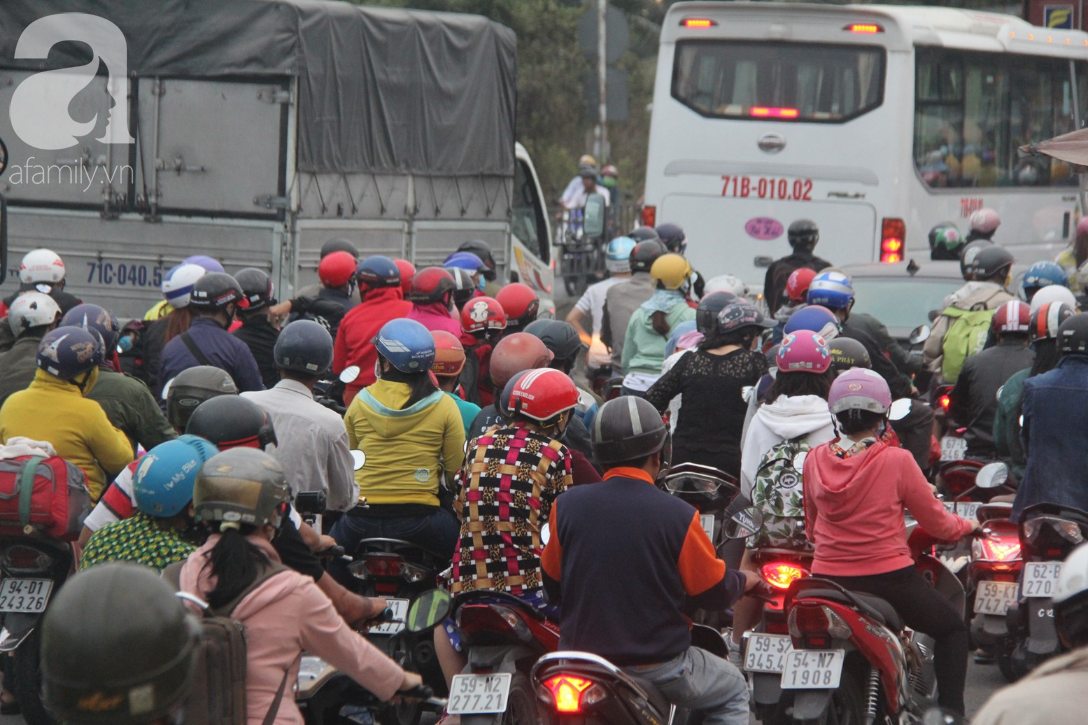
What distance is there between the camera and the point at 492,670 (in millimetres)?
5086

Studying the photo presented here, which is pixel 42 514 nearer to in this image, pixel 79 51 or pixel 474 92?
pixel 79 51

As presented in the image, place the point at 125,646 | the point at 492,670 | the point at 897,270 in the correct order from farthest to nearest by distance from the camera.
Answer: the point at 897,270 < the point at 492,670 < the point at 125,646

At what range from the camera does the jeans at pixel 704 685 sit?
4.70m

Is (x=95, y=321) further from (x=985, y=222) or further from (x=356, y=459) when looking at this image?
(x=985, y=222)

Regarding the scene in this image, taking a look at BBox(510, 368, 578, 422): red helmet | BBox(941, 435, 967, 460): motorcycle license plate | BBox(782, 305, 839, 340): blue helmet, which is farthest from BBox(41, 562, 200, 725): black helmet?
BBox(941, 435, 967, 460): motorcycle license plate

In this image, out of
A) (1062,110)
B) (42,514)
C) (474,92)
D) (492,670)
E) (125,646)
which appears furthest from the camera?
(1062,110)

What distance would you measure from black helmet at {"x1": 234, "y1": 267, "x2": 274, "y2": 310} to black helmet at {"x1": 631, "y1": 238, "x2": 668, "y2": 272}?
310 centimetres

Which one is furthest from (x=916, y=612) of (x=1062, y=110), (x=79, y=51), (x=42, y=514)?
(x=1062, y=110)

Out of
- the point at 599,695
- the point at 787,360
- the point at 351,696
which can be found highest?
the point at 787,360

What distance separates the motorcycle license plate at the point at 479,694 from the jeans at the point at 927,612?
4.45 feet

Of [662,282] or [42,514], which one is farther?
[662,282]

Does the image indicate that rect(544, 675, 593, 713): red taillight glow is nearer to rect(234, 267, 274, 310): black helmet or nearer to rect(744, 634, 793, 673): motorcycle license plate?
rect(744, 634, 793, 673): motorcycle license plate

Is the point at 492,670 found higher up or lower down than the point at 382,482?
lower down

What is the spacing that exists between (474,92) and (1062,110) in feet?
27.1
